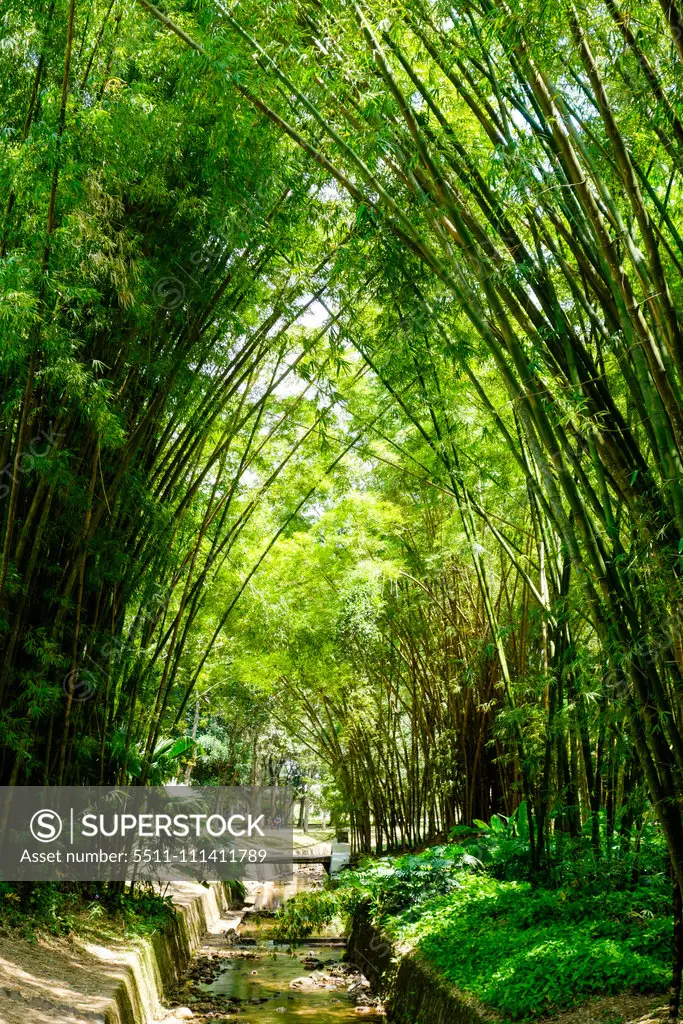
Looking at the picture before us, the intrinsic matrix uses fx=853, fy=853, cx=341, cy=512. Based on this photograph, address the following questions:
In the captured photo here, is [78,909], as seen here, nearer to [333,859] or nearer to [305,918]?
[305,918]

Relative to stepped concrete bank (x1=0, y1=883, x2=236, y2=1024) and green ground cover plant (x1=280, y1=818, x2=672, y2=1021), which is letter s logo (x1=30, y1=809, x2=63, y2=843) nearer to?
stepped concrete bank (x1=0, y1=883, x2=236, y2=1024)

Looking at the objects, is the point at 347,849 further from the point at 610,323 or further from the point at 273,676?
the point at 610,323

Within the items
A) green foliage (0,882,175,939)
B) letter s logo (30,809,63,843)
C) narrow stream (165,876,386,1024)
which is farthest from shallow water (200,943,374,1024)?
letter s logo (30,809,63,843)

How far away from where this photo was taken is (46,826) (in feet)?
14.4

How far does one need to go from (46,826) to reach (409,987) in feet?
6.52

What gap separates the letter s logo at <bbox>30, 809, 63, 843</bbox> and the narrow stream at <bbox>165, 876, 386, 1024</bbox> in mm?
1101

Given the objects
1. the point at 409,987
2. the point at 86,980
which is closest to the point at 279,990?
the point at 409,987

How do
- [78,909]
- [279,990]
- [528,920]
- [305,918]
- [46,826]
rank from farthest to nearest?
[305,918] → [279,990] → [78,909] → [46,826] → [528,920]

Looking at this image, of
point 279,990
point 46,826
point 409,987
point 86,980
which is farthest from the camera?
point 279,990

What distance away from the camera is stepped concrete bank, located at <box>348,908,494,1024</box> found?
11.0 feet

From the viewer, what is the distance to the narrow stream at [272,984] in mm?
4395

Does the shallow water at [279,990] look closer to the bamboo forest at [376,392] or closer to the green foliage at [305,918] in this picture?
the bamboo forest at [376,392]

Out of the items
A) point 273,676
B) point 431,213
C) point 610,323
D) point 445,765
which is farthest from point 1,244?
point 273,676

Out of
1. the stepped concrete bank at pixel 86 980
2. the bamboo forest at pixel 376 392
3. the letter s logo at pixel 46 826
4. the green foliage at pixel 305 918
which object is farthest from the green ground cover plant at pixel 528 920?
the letter s logo at pixel 46 826
